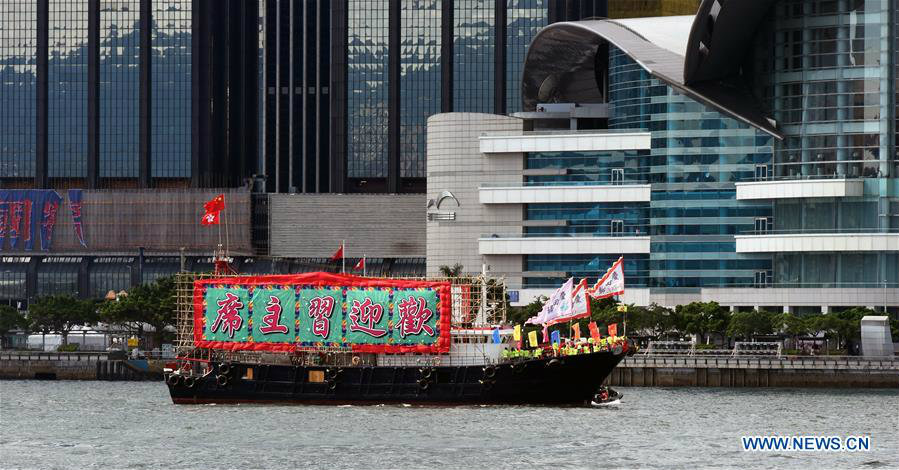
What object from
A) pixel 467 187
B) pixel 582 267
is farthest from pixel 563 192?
pixel 467 187

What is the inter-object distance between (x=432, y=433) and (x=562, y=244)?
299ft

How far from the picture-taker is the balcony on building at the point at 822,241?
17625 cm

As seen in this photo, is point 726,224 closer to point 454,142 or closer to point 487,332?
point 454,142

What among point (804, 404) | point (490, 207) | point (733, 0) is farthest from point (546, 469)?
point (490, 207)

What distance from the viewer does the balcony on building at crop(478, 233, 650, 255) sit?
7328 inches

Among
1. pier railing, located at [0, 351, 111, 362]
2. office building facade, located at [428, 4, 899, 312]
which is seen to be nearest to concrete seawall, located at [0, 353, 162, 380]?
pier railing, located at [0, 351, 111, 362]

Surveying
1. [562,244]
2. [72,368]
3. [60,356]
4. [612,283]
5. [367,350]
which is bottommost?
[72,368]

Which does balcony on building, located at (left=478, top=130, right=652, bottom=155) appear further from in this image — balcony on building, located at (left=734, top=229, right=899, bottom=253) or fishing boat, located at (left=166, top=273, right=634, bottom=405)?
fishing boat, located at (left=166, top=273, right=634, bottom=405)

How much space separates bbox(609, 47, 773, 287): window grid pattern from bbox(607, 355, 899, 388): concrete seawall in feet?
101

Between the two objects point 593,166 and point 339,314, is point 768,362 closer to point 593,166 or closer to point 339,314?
point 593,166

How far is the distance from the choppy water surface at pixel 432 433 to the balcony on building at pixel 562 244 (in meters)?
56.4

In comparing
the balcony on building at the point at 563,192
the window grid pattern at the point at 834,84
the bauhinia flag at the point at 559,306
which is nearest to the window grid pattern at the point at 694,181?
the balcony on building at the point at 563,192

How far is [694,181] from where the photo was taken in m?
183

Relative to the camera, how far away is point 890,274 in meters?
177
